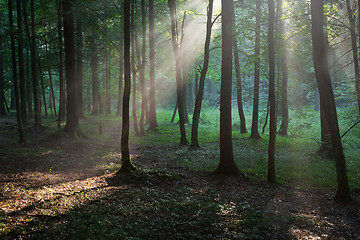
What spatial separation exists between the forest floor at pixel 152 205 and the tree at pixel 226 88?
66 centimetres

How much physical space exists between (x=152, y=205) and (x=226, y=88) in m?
5.33

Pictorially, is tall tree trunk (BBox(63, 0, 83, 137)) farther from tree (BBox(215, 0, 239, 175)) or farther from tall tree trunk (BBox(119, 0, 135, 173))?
tree (BBox(215, 0, 239, 175))

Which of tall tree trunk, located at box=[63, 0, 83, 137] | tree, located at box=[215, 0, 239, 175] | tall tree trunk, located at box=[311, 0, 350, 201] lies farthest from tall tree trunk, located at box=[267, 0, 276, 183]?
tall tree trunk, located at box=[63, 0, 83, 137]

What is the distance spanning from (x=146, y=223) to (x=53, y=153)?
8.58m

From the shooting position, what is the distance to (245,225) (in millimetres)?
6570

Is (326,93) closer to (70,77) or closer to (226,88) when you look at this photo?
(226,88)

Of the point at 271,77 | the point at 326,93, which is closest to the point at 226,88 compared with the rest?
the point at 271,77

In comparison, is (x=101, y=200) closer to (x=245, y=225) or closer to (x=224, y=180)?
(x=245, y=225)

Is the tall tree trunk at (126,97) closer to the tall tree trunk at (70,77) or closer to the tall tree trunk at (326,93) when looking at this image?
the tall tree trunk at (326,93)

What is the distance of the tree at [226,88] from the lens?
33.9 feet

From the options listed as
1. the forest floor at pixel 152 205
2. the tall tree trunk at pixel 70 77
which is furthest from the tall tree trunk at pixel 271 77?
the tall tree trunk at pixel 70 77

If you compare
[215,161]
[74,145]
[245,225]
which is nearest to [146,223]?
[245,225]

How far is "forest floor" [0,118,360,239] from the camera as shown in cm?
557

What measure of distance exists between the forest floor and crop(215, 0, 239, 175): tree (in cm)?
66
